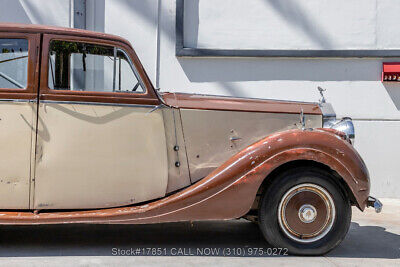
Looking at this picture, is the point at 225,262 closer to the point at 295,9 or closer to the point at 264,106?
the point at 264,106

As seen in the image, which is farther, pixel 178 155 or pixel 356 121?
pixel 356 121

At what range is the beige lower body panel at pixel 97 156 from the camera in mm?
4375

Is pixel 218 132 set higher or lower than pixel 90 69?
lower

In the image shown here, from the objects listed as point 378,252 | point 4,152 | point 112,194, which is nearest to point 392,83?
point 378,252

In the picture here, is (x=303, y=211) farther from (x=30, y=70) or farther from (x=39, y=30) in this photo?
(x=39, y=30)

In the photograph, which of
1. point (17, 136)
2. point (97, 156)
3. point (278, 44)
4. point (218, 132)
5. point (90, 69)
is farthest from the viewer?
point (278, 44)

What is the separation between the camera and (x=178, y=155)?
4645 millimetres

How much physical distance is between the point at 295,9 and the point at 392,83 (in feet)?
5.92

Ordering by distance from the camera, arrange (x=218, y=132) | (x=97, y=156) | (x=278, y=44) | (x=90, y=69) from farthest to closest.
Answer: (x=278, y=44) → (x=218, y=132) → (x=90, y=69) → (x=97, y=156)

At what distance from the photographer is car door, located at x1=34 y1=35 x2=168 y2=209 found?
4.38 m

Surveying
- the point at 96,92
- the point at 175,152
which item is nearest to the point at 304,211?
the point at 175,152

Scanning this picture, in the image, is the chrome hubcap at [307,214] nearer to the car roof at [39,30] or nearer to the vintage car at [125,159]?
the vintage car at [125,159]

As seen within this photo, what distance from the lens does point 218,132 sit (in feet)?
15.5

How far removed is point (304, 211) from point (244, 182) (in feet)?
1.86
